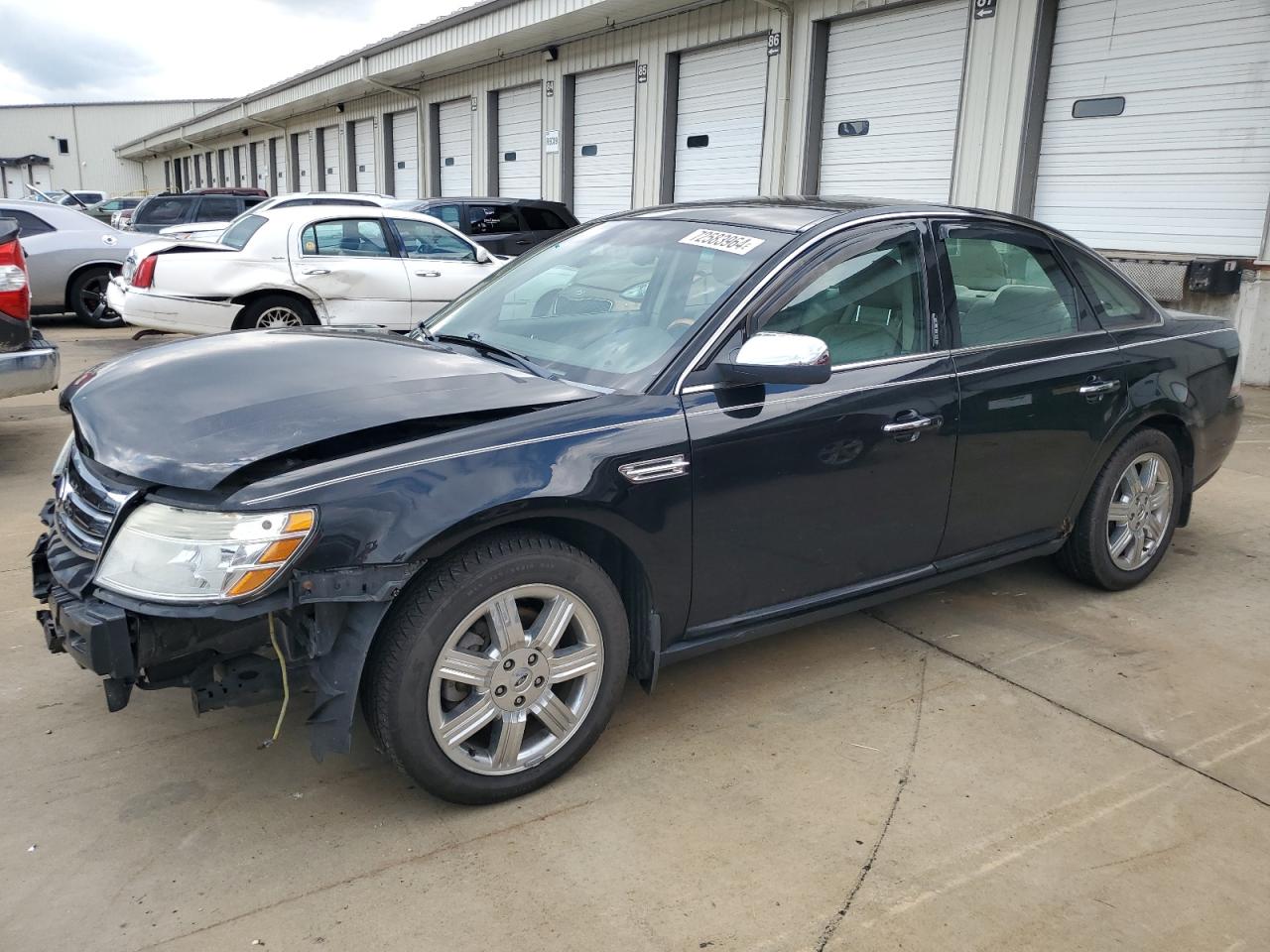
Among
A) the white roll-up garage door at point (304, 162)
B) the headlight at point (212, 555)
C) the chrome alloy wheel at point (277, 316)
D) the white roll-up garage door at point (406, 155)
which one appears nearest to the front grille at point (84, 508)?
the headlight at point (212, 555)

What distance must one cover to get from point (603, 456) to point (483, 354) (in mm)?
857

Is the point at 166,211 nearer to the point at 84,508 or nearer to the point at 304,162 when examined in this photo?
the point at 304,162

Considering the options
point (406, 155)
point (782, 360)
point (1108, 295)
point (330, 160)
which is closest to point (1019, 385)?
point (1108, 295)

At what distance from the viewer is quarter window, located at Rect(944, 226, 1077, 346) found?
12.2ft

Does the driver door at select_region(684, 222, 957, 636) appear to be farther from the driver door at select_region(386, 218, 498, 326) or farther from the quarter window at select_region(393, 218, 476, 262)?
the quarter window at select_region(393, 218, 476, 262)

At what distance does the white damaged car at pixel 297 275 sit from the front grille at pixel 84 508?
6607 mm

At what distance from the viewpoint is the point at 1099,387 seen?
402cm

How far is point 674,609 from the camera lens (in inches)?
120

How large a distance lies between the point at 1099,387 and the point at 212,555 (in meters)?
3.33

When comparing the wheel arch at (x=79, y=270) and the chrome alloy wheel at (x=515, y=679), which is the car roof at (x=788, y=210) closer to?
the chrome alloy wheel at (x=515, y=679)

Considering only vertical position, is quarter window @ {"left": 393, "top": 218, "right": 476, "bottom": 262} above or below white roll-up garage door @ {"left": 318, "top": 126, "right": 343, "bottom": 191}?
below

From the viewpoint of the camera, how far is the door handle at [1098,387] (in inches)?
156

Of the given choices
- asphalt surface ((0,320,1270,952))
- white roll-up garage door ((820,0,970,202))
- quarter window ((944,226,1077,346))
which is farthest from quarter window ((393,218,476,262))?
quarter window ((944,226,1077,346))

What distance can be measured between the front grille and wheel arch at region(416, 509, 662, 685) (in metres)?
0.86
